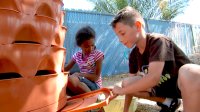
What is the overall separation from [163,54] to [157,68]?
0.44ft

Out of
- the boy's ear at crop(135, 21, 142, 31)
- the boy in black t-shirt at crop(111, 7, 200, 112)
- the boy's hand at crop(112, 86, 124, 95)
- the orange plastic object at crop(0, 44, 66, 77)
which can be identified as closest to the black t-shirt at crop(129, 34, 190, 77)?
the boy in black t-shirt at crop(111, 7, 200, 112)

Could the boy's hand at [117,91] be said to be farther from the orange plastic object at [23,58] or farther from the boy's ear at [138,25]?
the orange plastic object at [23,58]

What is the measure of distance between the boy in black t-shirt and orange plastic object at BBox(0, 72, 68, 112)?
59 centimetres

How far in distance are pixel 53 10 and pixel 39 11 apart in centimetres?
12

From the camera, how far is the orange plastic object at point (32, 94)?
131 centimetres

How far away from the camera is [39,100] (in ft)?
4.89

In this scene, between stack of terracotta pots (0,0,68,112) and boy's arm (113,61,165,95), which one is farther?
boy's arm (113,61,165,95)

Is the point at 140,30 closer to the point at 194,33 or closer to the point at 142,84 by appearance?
the point at 142,84

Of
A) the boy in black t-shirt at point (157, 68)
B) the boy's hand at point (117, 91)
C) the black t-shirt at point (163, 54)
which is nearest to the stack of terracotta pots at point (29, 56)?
the boy's hand at point (117, 91)

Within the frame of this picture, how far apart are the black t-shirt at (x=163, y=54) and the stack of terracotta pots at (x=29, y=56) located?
32.9 inches

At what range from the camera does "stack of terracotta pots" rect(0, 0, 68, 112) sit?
4.35ft

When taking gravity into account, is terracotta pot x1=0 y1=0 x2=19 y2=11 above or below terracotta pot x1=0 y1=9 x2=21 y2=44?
above

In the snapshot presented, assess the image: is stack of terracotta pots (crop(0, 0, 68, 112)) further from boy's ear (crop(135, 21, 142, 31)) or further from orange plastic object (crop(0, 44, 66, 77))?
boy's ear (crop(135, 21, 142, 31))

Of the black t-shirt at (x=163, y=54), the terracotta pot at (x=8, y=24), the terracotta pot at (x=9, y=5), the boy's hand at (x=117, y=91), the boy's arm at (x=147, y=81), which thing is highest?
the terracotta pot at (x=9, y=5)
